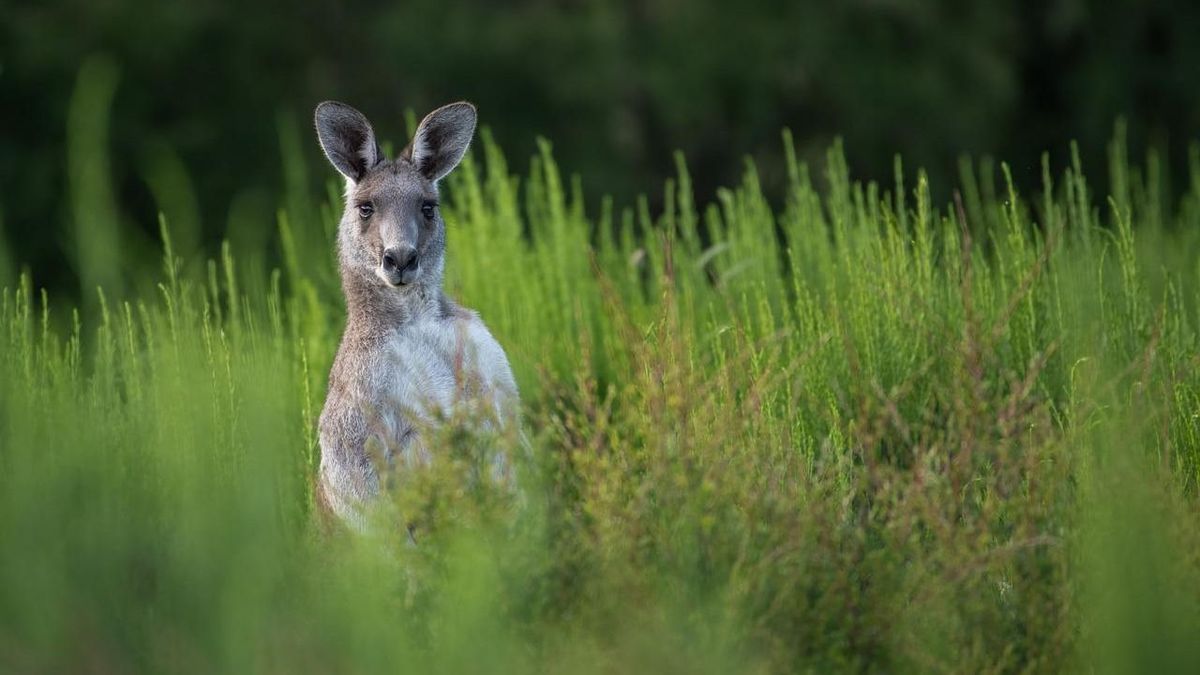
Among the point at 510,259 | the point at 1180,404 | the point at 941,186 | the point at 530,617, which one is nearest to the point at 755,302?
the point at 510,259

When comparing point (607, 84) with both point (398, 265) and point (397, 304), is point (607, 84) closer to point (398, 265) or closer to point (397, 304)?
point (397, 304)

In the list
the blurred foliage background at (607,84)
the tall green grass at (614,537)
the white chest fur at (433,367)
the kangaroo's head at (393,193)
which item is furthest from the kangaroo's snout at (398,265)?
the blurred foliage background at (607,84)

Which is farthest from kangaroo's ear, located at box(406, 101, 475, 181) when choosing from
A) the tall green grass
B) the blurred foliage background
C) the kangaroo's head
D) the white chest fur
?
the blurred foliage background

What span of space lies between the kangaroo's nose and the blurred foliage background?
9024 millimetres

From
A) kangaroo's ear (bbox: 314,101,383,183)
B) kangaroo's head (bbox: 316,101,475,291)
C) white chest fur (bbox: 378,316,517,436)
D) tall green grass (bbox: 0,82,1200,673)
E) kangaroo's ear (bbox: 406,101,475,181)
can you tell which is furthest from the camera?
kangaroo's ear (bbox: 406,101,475,181)

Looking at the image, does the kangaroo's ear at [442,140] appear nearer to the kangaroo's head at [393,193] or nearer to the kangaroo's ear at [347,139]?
the kangaroo's head at [393,193]

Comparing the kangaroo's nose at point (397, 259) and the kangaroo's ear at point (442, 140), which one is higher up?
the kangaroo's ear at point (442, 140)

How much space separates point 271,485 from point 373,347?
1.38 metres

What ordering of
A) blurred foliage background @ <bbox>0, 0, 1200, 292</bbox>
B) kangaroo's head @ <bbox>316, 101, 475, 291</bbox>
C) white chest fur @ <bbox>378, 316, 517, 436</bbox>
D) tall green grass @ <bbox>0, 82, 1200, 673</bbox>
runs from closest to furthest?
tall green grass @ <bbox>0, 82, 1200, 673</bbox>, white chest fur @ <bbox>378, 316, 517, 436</bbox>, kangaroo's head @ <bbox>316, 101, 475, 291</bbox>, blurred foliage background @ <bbox>0, 0, 1200, 292</bbox>

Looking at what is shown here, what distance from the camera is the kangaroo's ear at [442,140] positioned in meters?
5.34

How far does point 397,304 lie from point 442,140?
2.08 feet

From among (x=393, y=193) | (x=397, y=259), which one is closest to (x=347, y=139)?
(x=393, y=193)

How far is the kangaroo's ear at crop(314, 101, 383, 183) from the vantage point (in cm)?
524

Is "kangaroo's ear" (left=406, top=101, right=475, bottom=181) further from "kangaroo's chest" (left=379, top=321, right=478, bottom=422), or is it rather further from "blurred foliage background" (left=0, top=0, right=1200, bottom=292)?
"blurred foliage background" (left=0, top=0, right=1200, bottom=292)
